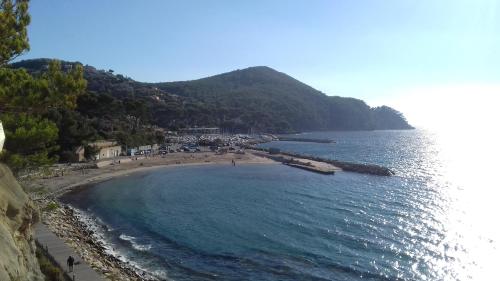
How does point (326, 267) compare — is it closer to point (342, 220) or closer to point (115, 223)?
point (342, 220)

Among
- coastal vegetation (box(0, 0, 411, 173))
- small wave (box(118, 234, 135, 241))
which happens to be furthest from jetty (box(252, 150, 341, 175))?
small wave (box(118, 234, 135, 241))

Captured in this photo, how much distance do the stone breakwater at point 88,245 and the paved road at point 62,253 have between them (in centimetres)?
82

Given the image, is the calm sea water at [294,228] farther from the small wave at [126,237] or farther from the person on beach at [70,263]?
the person on beach at [70,263]

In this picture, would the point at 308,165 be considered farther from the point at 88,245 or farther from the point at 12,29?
the point at 12,29

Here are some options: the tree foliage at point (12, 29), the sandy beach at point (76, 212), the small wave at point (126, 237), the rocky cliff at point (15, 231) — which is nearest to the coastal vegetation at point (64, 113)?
the tree foliage at point (12, 29)

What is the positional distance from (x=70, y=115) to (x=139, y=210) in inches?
919

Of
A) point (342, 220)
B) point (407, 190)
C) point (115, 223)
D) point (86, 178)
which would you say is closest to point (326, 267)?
point (342, 220)

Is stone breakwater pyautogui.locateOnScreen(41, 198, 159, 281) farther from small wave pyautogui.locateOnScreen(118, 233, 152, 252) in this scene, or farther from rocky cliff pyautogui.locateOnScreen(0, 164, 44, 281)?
rocky cliff pyautogui.locateOnScreen(0, 164, 44, 281)

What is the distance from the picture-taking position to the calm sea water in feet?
68.1

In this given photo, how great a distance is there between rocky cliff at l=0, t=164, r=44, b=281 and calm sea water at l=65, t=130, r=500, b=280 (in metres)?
10.2

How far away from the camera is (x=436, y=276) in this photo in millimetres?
20422

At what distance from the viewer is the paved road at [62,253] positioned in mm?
16180

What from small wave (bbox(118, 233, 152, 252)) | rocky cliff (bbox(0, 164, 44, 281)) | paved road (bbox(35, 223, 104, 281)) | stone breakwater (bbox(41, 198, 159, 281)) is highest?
rocky cliff (bbox(0, 164, 44, 281))

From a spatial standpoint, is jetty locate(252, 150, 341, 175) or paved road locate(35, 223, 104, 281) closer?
paved road locate(35, 223, 104, 281)
